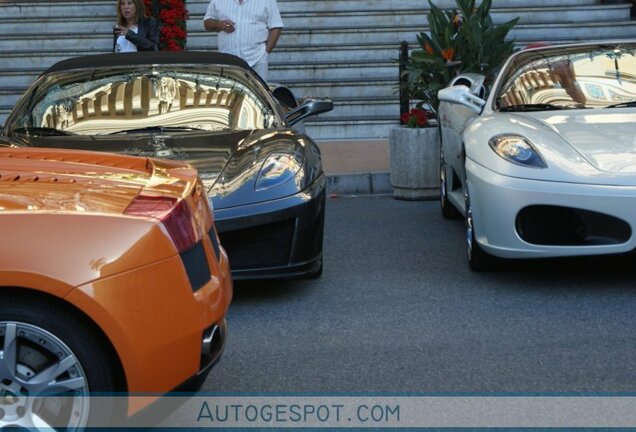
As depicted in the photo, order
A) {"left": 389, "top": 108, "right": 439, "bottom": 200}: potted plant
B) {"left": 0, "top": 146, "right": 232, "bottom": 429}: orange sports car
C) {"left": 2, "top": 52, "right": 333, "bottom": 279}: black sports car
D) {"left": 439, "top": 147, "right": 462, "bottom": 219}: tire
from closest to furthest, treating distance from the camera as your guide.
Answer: {"left": 0, "top": 146, "right": 232, "bottom": 429}: orange sports car < {"left": 2, "top": 52, "right": 333, "bottom": 279}: black sports car < {"left": 439, "top": 147, "right": 462, "bottom": 219}: tire < {"left": 389, "top": 108, "right": 439, "bottom": 200}: potted plant

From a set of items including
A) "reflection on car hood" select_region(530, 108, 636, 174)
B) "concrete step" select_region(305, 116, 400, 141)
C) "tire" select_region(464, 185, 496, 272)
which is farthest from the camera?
"concrete step" select_region(305, 116, 400, 141)

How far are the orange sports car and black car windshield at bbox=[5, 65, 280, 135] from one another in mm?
3692

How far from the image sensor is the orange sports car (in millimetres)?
3738

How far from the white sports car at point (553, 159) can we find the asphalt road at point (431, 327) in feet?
1.06

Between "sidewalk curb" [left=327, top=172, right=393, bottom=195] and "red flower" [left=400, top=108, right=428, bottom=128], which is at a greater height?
"red flower" [left=400, top=108, right=428, bottom=128]

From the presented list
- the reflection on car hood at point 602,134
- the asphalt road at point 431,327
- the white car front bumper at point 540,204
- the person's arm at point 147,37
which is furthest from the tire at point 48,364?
the person's arm at point 147,37

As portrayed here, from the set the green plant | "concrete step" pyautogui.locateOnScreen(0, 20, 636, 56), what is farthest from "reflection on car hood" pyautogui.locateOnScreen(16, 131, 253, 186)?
"concrete step" pyautogui.locateOnScreen(0, 20, 636, 56)

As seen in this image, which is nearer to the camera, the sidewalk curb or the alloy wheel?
the alloy wheel

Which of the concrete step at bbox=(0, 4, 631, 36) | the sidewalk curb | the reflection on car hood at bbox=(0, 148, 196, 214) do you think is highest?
the reflection on car hood at bbox=(0, 148, 196, 214)

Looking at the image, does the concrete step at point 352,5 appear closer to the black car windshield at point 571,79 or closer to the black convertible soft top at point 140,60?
the black convertible soft top at point 140,60

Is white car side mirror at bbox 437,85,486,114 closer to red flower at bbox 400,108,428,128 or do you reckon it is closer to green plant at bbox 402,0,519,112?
red flower at bbox 400,108,428,128

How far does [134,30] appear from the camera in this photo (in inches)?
475

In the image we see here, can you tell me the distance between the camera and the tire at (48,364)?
3.76 metres

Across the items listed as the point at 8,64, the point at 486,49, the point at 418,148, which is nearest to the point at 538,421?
the point at 418,148
